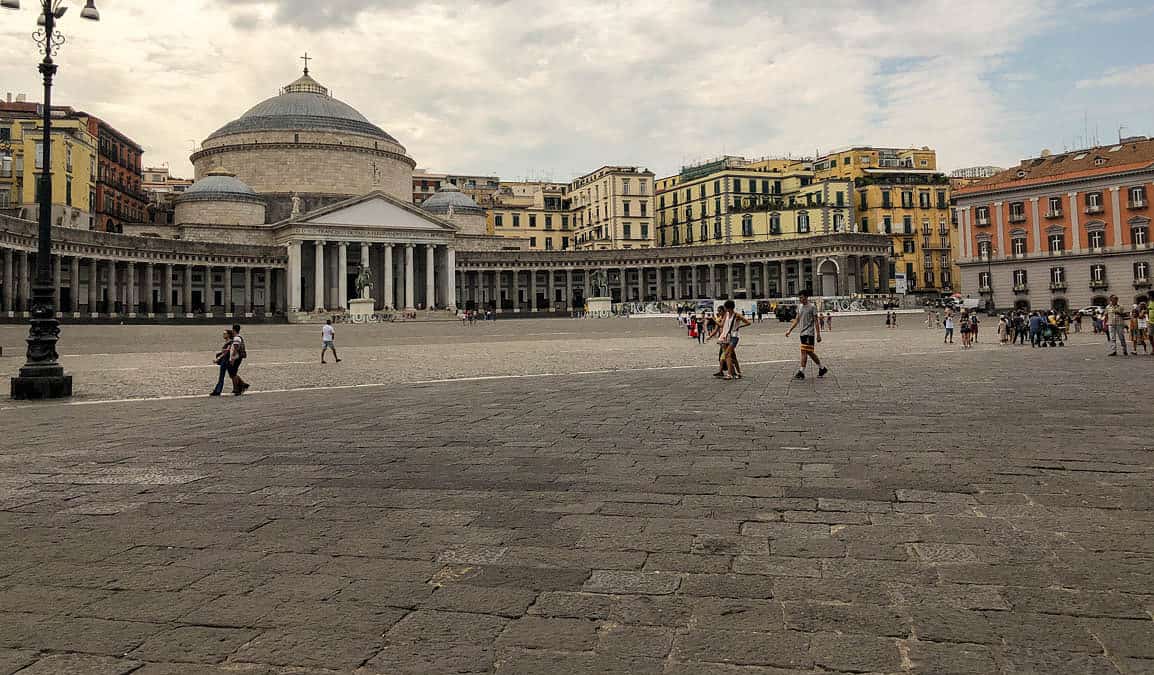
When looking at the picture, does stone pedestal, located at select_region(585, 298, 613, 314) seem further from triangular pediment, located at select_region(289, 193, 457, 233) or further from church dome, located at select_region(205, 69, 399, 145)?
church dome, located at select_region(205, 69, 399, 145)

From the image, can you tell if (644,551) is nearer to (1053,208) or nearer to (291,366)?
(291,366)

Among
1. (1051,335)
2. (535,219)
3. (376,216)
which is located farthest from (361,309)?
(1051,335)

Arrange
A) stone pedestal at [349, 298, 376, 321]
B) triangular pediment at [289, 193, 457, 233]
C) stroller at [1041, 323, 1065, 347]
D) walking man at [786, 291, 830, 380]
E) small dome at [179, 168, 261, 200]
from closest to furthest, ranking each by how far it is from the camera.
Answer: walking man at [786, 291, 830, 380], stroller at [1041, 323, 1065, 347], stone pedestal at [349, 298, 376, 321], triangular pediment at [289, 193, 457, 233], small dome at [179, 168, 261, 200]

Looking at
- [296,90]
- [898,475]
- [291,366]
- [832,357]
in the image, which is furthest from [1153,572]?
[296,90]

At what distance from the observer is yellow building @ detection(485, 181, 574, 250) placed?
99.2m

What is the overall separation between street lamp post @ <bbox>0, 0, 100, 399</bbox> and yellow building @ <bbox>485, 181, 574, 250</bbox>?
84258 millimetres

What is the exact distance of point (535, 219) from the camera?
10194cm

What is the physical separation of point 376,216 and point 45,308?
6146 cm

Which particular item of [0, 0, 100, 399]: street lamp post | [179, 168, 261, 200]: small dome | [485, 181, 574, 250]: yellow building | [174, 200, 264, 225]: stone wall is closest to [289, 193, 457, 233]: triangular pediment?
[174, 200, 264, 225]: stone wall

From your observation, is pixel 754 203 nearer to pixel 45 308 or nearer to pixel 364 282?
pixel 364 282

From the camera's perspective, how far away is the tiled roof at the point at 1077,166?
178ft

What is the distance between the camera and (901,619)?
3.36m

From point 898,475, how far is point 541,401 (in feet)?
20.1

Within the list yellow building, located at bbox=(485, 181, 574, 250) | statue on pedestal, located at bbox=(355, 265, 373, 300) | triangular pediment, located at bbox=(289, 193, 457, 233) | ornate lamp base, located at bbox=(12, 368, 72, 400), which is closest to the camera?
ornate lamp base, located at bbox=(12, 368, 72, 400)
